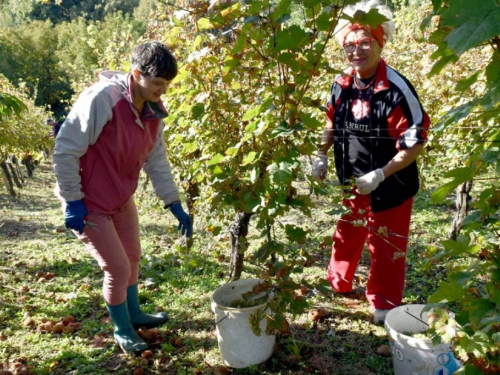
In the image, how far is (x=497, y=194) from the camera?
45.3 inches

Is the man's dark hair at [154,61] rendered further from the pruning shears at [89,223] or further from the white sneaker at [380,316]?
the white sneaker at [380,316]

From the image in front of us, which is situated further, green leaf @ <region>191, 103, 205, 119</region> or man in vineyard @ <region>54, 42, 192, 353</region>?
green leaf @ <region>191, 103, 205, 119</region>

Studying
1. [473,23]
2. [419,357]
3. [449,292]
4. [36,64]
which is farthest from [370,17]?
[36,64]

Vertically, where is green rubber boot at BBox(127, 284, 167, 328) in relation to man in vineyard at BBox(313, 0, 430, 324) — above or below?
below

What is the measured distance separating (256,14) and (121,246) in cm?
156

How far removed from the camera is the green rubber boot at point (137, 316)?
294 cm

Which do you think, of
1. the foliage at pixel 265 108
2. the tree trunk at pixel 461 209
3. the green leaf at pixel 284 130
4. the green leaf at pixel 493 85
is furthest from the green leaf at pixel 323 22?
the tree trunk at pixel 461 209

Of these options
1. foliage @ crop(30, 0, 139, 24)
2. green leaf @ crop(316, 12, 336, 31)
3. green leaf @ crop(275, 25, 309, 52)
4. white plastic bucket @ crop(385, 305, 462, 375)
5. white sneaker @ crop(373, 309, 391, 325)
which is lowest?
white sneaker @ crop(373, 309, 391, 325)

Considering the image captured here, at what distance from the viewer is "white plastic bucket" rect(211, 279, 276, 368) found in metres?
2.27

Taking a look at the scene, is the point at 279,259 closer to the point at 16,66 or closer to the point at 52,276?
the point at 52,276

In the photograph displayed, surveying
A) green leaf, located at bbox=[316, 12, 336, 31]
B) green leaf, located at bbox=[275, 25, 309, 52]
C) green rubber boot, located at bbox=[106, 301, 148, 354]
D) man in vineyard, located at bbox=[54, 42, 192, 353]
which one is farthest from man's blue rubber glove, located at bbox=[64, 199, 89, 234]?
green leaf, located at bbox=[316, 12, 336, 31]

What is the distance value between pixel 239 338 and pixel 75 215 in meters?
1.09

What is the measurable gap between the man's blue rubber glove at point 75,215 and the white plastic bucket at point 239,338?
84 cm

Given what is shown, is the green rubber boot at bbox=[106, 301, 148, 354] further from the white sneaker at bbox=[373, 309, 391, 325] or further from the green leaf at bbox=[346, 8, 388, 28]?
the green leaf at bbox=[346, 8, 388, 28]
